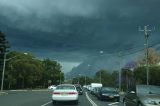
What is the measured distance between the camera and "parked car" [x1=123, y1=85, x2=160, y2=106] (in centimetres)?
1772

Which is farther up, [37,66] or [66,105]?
[37,66]

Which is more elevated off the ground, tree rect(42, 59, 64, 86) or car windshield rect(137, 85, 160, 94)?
tree rect(42, 59, 64, 86)

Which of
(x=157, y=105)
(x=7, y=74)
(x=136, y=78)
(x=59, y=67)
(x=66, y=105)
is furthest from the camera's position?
(x=59, y=67)

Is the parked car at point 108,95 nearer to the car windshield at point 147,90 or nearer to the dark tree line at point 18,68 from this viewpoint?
the car windshield at point 147,90

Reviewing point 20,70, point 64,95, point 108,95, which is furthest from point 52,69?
point 64,95

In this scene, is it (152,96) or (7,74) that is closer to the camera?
(152,96)

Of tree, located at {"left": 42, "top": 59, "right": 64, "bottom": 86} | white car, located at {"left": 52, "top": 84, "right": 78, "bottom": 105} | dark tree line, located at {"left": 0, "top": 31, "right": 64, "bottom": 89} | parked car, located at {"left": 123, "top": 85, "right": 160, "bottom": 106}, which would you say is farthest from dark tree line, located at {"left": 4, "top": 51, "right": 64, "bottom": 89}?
parked car, located at {"left": 123, "top": 85, "right": 160, "bottom": 106}

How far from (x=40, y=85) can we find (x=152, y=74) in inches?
3089

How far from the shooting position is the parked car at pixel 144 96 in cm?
1772

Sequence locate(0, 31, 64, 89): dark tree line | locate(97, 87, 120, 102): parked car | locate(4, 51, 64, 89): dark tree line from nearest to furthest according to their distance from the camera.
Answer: locate(97, 87, 120, 102): parked car → locate(0, 31, 64, 89): dark tree line → locate(4, 51, 64, 89): dark tree line

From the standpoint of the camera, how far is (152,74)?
74.6 metres

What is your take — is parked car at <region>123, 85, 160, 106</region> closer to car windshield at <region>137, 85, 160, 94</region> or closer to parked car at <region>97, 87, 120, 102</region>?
car windshield at <region>137, 85, 160, 94</region>

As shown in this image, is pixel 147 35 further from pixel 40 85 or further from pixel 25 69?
pixel 40 85

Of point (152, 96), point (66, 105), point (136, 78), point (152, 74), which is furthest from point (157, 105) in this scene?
point (136, 78)
